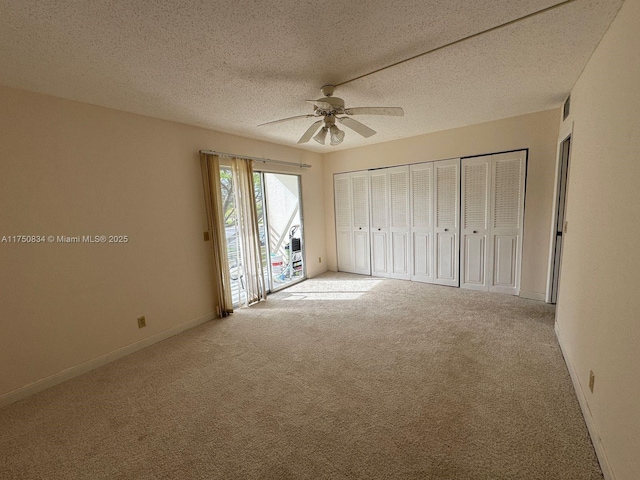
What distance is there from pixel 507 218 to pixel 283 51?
3549 mm

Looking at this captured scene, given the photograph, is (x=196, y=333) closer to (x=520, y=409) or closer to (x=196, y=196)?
(x=196, y=196)

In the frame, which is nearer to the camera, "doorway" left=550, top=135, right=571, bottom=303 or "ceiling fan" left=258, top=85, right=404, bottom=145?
"ceiling fan" left=258, top=85, right=404, bottom=145

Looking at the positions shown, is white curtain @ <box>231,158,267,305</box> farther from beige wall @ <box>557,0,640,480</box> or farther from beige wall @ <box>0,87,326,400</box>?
beige wall @ <box>557,0,640,480</box>

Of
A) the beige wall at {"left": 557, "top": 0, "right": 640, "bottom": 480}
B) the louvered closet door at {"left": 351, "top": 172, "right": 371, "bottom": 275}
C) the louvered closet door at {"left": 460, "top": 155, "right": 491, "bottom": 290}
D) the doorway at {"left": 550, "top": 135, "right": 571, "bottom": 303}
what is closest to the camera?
the beige wall at {"left": 557, "top": 0, "right": 640, "bottom": 480}

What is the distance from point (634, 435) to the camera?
3.77 feet

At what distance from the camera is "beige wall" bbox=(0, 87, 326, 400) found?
2146mm

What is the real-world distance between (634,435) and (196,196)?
3.85 m

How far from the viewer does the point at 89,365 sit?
2553mm

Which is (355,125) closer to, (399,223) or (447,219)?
(447,219)

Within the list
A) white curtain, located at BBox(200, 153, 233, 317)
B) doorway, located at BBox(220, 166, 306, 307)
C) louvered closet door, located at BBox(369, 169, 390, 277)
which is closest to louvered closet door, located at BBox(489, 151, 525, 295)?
louvered closet door, located at BBox(369, 169, 390, 277)

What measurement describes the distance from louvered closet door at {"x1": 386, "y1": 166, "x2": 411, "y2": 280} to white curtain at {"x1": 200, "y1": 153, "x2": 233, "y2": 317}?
2800 mm

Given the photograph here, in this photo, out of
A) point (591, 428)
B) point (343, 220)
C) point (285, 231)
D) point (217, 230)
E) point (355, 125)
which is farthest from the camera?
point (343, 220)

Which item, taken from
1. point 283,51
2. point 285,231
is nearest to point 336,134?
point 283,51

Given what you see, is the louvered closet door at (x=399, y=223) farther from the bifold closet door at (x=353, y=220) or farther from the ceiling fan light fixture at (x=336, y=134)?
the ceiling fan light fixture at (x=336, y=134)
